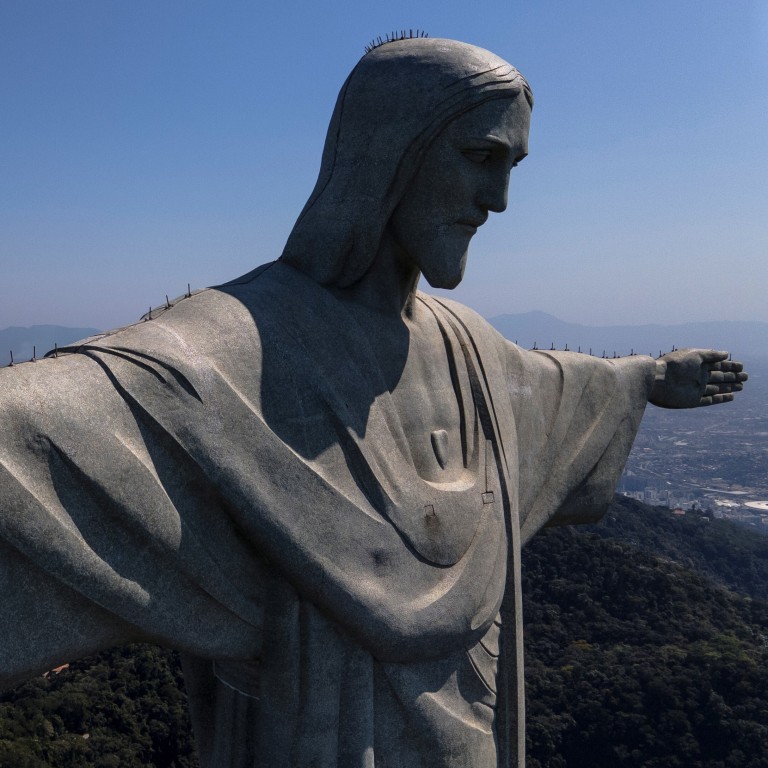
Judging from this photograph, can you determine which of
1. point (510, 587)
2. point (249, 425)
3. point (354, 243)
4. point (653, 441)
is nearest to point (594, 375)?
point (510, 587)

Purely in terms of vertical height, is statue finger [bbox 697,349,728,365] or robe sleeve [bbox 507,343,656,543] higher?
statue finger [bbox 697,349,728,365]

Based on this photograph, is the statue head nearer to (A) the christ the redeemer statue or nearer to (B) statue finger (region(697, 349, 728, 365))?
(A) the christ the redeemer statue

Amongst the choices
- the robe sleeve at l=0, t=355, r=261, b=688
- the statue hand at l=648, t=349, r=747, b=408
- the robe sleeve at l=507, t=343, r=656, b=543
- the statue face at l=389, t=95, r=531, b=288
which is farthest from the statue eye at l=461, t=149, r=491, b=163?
the statue hand at l=648, t=349, r=747, b=408

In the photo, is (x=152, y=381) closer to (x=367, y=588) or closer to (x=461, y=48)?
(x=367, y=588)

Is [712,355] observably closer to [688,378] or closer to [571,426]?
[688,378]

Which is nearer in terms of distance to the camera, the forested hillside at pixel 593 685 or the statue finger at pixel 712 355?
the statue finger at pixel 712 355

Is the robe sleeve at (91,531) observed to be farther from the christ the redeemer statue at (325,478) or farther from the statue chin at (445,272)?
the statue chin at (445,272)

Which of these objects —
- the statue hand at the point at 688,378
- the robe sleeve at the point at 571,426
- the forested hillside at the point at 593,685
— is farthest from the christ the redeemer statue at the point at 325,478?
the forested hillside at the point at 593,685
